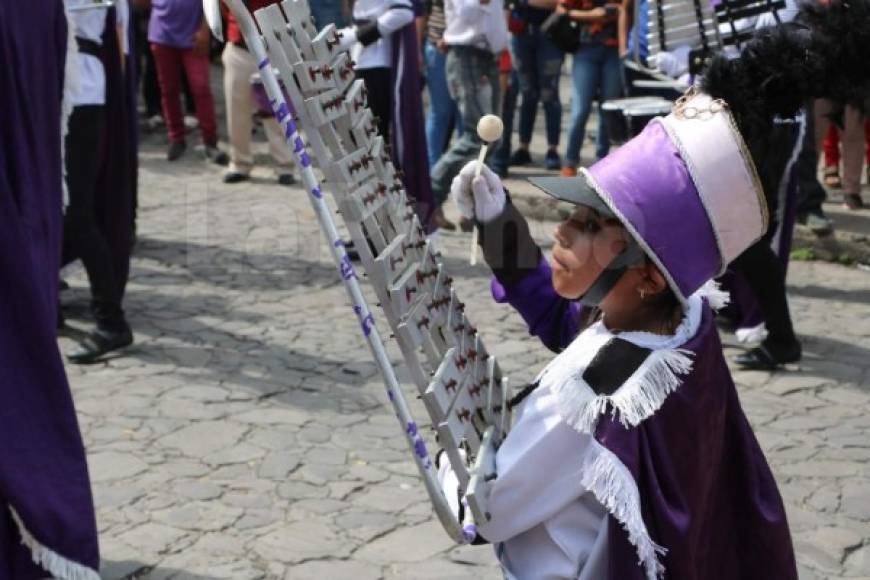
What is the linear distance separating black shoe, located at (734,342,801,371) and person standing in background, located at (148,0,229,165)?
5.67 meters

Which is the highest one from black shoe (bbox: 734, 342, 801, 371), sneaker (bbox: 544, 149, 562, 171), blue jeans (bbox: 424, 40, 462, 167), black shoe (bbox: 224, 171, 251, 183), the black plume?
the black plume

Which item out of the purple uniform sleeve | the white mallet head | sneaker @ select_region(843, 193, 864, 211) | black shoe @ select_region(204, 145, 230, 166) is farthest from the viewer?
black shoe @ select_region(204, 145, 230, 166)

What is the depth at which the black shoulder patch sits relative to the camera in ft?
7.15

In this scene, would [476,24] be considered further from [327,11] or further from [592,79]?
[592,79]

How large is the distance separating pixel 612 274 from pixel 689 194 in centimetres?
21

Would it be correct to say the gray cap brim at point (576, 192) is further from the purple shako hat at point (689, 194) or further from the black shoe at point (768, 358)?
the black shoe at point (768, 358)

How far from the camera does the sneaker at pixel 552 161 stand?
9.87 m

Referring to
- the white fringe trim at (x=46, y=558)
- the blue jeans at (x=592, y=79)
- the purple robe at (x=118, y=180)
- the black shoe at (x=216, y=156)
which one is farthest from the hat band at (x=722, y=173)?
the black shoe at (x=216, y=156)

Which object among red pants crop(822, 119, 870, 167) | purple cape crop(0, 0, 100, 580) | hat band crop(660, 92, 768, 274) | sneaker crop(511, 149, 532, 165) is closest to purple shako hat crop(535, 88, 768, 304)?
hat band crop(660, 92, 768, 274)

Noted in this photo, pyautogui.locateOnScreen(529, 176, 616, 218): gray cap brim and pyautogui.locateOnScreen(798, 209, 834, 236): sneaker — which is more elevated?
pyautogui.locateOnScreen(529, 176, 616, 218): gray cap brim

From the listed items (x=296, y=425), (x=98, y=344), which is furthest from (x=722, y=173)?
(x=98, y=344)

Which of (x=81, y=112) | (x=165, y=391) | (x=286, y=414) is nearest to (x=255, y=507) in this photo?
(x=286, y=414)

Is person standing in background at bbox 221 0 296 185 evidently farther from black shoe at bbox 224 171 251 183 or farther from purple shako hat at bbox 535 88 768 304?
purple shako hat at bbox 535 88 768 304

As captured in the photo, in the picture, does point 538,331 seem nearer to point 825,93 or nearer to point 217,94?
point 825,93
